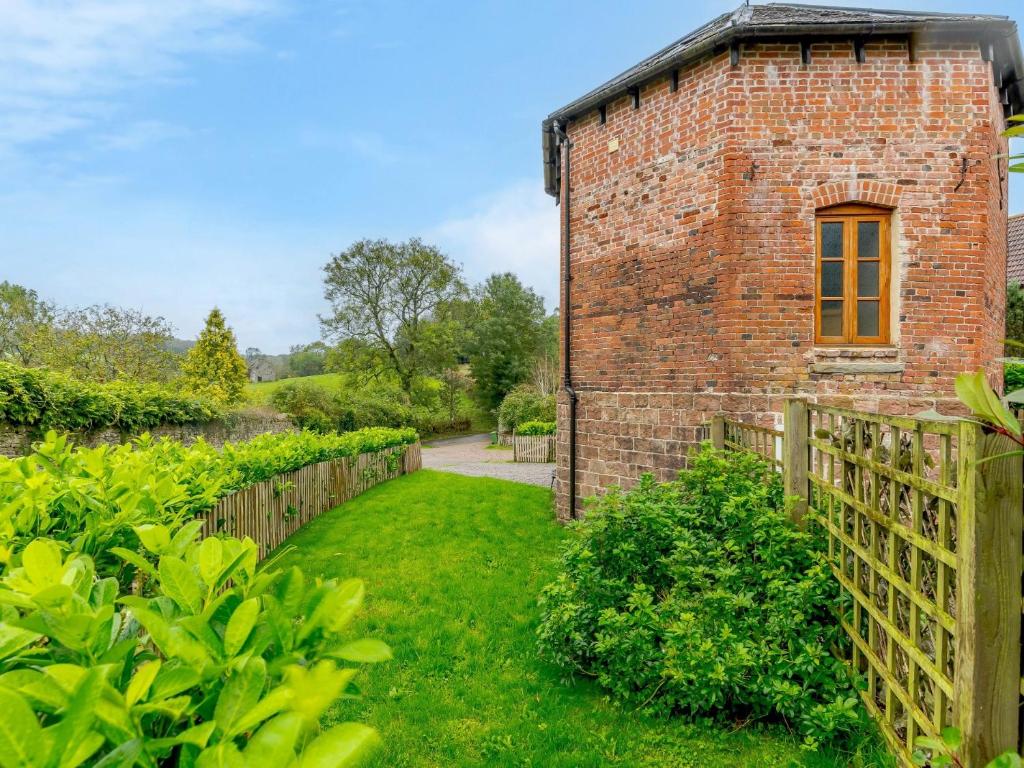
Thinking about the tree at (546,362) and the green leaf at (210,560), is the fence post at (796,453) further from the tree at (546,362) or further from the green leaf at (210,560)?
the tree at (546,362)

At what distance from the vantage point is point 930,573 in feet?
8.79

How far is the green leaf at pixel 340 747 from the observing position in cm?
69

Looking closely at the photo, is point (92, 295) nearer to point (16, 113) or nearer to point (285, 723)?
point (16, 113)

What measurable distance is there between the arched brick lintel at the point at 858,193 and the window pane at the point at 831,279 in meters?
0.77

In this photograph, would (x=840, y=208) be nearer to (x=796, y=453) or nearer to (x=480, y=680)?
(x=796, y=453)

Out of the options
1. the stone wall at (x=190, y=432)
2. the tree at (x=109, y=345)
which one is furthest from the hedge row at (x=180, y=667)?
the tree at (x=109, y=345)

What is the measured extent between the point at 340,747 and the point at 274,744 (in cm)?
8

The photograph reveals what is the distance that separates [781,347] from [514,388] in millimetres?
31839

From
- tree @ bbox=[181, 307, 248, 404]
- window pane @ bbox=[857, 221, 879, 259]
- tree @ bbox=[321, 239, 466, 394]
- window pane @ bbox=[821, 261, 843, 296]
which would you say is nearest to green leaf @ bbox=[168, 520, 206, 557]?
window pane @ bbox=[821, 261, 843, 296]

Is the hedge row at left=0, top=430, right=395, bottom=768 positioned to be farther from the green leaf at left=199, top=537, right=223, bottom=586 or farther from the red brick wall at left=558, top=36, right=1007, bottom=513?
the red brick wall at left=558, top=36, right=1007, bottom=513

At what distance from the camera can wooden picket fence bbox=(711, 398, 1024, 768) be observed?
2.08 meters

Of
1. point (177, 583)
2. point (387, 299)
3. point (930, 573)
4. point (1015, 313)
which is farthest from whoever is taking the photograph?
point (387, 299)

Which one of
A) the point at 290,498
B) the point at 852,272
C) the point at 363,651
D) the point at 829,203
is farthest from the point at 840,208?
the point at 290,498

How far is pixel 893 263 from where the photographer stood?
23.1 ft
